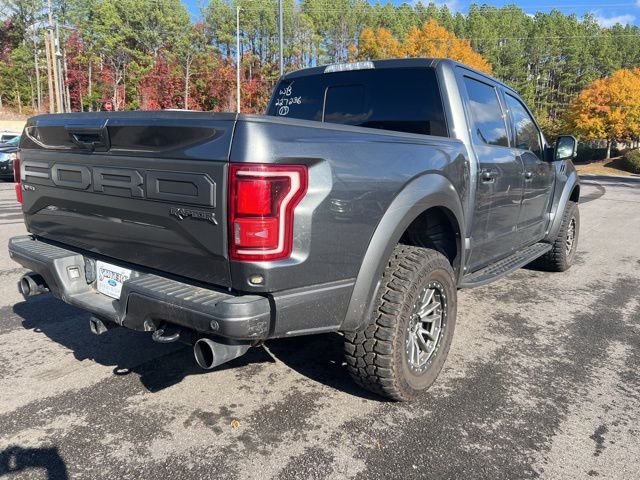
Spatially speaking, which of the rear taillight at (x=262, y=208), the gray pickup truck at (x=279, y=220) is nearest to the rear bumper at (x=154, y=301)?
the gray pickup truck at (x=279, y=220)

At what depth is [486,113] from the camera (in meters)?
3.99

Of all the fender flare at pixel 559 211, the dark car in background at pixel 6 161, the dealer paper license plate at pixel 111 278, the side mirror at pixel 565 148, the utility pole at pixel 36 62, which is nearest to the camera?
the dealer paper license plate at pixel 111 278

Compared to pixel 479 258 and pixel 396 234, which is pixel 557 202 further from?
pixel 396 234

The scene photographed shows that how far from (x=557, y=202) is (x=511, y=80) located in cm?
6950

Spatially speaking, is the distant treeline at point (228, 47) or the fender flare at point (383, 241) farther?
the distant treeline at point (228, 47)

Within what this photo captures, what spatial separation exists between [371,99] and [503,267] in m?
1.73

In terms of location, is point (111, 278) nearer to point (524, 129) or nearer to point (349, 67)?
point (349, 67)

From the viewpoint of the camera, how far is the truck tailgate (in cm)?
214

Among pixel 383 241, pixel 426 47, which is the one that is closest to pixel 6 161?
pixel 383 241

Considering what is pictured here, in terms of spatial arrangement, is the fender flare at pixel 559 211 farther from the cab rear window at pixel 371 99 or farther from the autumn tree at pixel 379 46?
the autumn tree at pixel 379 46

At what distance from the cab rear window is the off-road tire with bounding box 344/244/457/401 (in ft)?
3.68

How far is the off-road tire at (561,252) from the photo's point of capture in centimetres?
581

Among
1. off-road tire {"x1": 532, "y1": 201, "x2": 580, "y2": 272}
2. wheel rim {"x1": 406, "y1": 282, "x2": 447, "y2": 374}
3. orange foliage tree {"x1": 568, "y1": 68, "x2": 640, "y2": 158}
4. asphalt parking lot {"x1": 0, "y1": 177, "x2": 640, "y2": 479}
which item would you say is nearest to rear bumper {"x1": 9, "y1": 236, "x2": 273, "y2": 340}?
asphalt parking lot {"x1": 0, "y1": 177, "x2": 640, "y2": 479}

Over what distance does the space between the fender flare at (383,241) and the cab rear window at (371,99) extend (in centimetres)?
86
